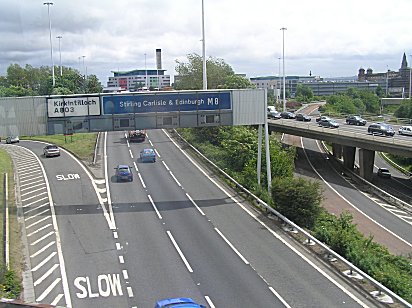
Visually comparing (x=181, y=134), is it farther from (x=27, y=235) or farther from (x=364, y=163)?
(x=27, y=235)

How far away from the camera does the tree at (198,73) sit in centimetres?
Answer: 8511

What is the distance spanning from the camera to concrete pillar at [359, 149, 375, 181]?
56.7m

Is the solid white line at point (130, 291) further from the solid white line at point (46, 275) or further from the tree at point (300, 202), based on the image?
the tree at point (300, 202)

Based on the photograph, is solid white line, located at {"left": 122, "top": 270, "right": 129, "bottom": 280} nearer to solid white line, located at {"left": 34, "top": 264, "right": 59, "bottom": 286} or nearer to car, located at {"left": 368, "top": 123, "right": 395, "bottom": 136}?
solid white line, located at {"left": 34, "top": 264, "right": 59, "bottom": 286}

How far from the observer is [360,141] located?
176 ft

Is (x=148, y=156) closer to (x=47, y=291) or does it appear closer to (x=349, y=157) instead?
(x=349, y=157)

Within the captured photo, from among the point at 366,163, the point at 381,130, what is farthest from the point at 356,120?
the point at 366,163

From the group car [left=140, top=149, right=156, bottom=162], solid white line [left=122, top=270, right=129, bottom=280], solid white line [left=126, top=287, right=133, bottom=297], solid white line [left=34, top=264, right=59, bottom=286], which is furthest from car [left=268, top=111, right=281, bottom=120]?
solid white line [left=126, top=287, right=133, bottom=297]

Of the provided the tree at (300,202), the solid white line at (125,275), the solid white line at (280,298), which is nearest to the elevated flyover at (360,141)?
the tree at (300,202)

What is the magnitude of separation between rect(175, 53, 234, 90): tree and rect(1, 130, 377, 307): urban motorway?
145 feet

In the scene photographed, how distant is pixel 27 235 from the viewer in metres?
27.1

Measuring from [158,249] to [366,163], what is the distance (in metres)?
38.5

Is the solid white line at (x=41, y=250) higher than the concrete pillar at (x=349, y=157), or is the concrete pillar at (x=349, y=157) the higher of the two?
the solid white line at (x=41, y=250)

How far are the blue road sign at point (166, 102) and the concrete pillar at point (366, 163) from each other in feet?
86.4
